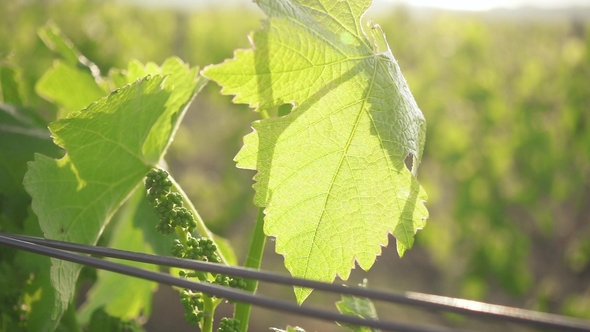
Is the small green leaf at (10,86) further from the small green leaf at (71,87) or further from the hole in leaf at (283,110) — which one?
the hole in leaf at (283,110)

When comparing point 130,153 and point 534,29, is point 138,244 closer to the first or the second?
point 130,153

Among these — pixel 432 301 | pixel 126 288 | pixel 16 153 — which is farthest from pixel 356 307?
pixel 16 153

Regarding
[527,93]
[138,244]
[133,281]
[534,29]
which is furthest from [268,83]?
[534,29]

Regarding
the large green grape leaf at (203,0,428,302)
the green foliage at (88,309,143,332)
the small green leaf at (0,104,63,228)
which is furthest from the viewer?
the small green leaf at (0,104,63,228)

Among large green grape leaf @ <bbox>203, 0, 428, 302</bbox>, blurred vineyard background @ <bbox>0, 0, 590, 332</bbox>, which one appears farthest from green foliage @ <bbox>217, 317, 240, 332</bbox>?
blurred vineyard background @ <bbox>0, 0, 590, 332</bbox>

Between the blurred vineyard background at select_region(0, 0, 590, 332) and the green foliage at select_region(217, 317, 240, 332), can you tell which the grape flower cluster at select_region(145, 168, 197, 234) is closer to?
the green foliage at select_region(217, 317, 240, 332)

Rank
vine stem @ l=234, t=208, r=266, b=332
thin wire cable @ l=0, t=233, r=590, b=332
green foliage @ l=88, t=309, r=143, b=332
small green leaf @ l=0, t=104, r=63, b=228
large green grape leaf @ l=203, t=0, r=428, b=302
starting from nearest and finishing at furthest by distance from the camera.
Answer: thin wire cable @ l=0, t=233, r=590, b=332, large green grape leaf @ l=203, t=0, r=428, b=302, vine stem @ l=234, t=208, r=266, b=332, green foliage @ l=88, t=309, r=143, b=332, small green leaf @ l=0, t=104, r=63, b=228

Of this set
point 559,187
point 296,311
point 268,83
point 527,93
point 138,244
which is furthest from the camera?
point 527,93
